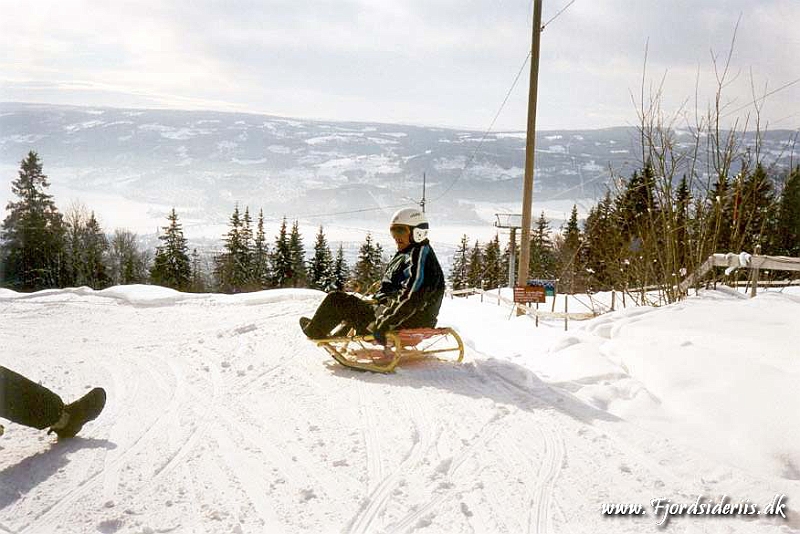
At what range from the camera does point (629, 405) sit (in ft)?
13.8

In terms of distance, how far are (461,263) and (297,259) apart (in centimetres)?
3219

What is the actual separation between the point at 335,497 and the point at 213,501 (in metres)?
0.64

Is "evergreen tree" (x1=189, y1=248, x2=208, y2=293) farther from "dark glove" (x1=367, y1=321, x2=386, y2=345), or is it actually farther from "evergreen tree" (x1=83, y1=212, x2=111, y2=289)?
"dark glove" (x1=367, y1=321, x2=386, y2=345)

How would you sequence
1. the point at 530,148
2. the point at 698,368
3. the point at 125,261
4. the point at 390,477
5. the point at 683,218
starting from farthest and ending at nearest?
the point at 125,261 < the point at 530,148 < the point at 683,218 < the point at 698,368 < the point at 390,477

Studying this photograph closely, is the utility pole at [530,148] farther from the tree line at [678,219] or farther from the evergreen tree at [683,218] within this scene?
the evergreen tree at [683,218]

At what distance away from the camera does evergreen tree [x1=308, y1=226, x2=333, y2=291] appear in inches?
2504

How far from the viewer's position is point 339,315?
18.9 feet

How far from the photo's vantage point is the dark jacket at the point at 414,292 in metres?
5.55

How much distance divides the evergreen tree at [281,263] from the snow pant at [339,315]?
5717cm

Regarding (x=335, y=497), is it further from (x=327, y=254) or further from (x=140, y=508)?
(x=327, y=254)

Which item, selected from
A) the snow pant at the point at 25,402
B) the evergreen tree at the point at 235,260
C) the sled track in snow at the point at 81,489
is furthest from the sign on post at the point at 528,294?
the evergreen tree at the point at 235,260

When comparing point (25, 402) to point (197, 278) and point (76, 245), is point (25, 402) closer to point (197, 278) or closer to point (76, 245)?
point (76, 245)

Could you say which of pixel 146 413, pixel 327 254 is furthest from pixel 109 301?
pixel 327 254

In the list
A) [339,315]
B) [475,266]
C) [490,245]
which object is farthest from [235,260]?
[339,315]
